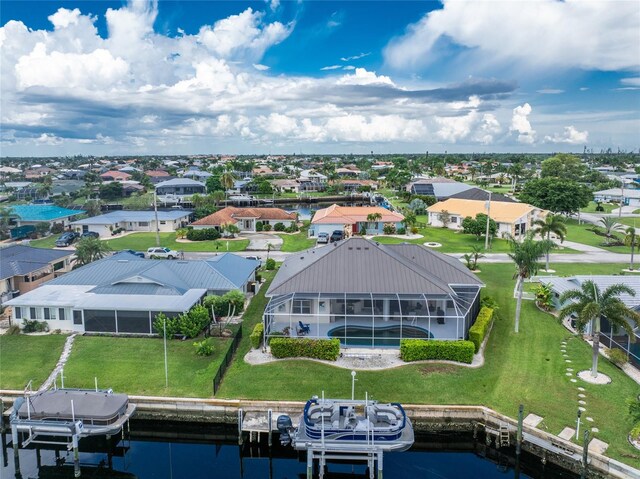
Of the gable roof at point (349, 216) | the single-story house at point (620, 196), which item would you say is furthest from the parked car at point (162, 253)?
the single-story house at point (620, 196)

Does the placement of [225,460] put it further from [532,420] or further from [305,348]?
[532,420]

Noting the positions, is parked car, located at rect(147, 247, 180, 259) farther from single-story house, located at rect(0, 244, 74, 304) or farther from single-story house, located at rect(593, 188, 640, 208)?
single-story house, located at rect(593, 188, 640, 208)

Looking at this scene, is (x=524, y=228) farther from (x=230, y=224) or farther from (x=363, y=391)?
(x=363, y=391)

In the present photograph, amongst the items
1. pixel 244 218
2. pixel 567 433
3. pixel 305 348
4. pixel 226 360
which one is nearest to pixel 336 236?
pixel 244 218

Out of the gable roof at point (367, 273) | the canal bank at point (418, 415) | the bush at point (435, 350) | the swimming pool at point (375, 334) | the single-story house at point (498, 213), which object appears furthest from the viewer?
the single-story house at point (498, 213)

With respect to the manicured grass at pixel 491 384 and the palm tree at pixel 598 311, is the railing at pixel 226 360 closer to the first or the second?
the manicured grass at pixel 491 384

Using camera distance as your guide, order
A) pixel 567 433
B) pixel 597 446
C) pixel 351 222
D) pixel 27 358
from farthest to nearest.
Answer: pixel 351 222
pixel 27 358
pixel 567 433
pixel 597 446
